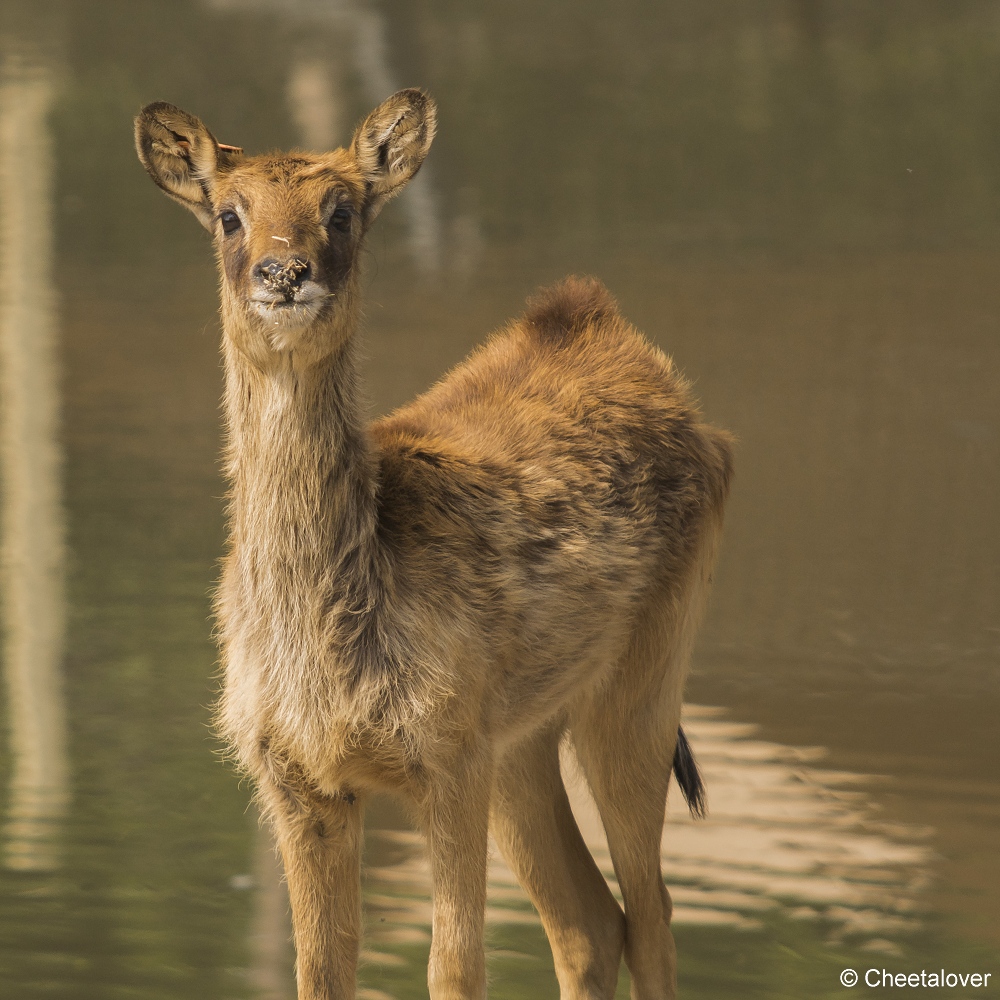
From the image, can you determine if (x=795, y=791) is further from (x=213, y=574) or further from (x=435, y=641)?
(x=213, y=574)

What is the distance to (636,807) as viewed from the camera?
5898 millimetres

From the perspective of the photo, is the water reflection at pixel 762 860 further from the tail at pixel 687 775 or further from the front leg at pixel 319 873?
the front leg at pixel 319 873

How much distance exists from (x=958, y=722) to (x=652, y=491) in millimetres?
2843

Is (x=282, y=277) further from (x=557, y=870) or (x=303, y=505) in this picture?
(x=557, y=870)

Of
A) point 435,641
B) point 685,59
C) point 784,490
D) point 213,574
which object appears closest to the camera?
point 435,641

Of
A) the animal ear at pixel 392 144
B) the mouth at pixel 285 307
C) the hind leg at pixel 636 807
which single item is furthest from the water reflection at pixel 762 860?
the mouth at pixel 285 307

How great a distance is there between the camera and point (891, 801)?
7.34 m

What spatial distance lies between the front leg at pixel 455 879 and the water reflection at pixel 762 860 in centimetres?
133

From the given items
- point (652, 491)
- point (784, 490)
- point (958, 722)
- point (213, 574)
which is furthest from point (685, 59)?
point (652, 491)

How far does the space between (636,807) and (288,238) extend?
7.44 feet

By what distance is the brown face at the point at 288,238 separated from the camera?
4.70m

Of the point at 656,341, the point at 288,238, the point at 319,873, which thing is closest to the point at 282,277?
the point at 288,238

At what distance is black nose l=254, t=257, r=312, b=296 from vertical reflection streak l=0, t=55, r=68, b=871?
321 cm

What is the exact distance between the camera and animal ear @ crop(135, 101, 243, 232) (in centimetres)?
517
